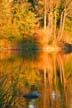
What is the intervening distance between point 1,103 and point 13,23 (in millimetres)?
44848

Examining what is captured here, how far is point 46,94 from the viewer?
56.1 ft

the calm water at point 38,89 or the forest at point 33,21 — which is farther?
the forest at point 33,21

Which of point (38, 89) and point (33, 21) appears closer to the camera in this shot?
point (38, 89)

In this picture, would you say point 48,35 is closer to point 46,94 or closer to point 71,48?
point 71,48

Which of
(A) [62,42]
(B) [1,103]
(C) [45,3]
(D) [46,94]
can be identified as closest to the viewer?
(B) [1,103]

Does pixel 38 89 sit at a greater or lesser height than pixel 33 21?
greater

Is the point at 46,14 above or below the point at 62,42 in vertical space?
above

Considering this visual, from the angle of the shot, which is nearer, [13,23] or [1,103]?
[1,103]

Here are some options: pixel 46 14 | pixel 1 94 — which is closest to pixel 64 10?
pixel 46 14

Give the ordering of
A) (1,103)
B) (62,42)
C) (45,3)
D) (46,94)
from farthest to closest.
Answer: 1. (62,42)
2. (45,3)
3. (46,94)
4. (1,103)

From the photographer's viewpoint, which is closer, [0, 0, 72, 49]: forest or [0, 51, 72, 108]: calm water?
[0, 51, 72, 108]: calm water

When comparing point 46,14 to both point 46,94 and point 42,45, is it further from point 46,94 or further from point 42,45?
point 46,94

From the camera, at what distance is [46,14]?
183ft

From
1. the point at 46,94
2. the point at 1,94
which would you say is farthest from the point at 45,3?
the point at 1,94
